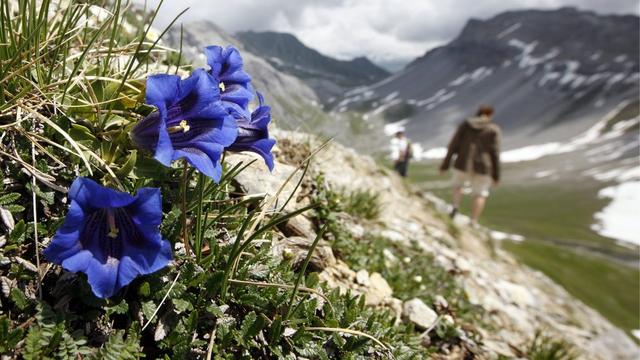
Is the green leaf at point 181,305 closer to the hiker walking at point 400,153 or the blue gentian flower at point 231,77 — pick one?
the blue gentian flower at point 231,77

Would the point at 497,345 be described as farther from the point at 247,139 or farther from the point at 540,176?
the point at 540,176

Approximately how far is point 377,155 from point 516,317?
182 inches

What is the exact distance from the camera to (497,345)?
5.27m

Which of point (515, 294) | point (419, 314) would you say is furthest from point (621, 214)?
point (419, 314)

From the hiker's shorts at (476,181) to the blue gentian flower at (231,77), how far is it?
33.6ft

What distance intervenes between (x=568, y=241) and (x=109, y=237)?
108527mm

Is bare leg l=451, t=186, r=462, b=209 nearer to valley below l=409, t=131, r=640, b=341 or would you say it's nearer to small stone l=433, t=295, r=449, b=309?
small stone l=433, t=295, r=449, b=309

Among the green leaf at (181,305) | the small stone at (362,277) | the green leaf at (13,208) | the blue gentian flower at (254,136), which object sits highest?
the blue gentian flower at (254,136)

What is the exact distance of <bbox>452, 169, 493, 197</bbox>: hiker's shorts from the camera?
40.6 ft

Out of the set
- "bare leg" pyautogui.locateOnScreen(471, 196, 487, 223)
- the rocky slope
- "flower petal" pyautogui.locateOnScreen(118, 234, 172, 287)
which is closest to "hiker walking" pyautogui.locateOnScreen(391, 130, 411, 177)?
"bare leg" pyautogui.locateOnScreen(471, 196, 487, 223)

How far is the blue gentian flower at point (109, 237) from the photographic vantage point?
2.00m

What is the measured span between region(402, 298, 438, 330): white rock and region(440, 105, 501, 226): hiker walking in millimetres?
8207

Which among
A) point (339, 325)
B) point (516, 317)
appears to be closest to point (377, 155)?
point (516, 317)

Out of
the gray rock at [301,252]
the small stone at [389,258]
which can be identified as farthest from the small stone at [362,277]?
the small stone at [389,258]
